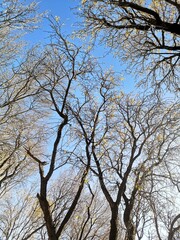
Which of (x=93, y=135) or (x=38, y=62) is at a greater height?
(x=38, y=62)

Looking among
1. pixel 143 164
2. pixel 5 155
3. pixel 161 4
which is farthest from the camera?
pixel 5 155

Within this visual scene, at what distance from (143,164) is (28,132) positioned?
4.19 meters

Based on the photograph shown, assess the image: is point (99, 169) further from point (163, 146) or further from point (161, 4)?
point (161, 4)

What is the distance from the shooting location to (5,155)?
352 inches

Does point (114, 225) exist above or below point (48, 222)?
above

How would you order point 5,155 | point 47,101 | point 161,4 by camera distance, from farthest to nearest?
point 5,155 → point 47,101 → point 161,4

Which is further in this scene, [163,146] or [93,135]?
[163,146]

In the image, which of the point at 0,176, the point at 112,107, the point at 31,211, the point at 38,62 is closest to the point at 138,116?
the point at 112,107

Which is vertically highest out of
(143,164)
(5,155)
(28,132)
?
(28,132)

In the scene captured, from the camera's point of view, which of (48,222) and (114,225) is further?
(114,225)

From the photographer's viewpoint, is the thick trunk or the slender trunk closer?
the slender trunk

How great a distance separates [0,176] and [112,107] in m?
5.08

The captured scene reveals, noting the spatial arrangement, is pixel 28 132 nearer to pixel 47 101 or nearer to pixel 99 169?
pixel 47 101

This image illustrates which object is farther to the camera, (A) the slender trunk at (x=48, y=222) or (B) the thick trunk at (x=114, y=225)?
(B) the thick trunk at (x=114, y=225)
